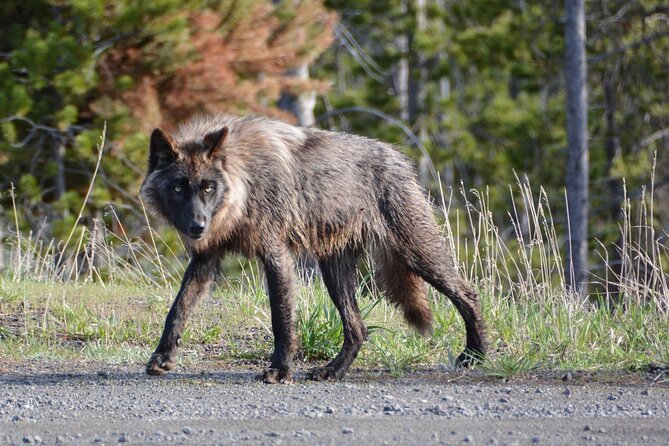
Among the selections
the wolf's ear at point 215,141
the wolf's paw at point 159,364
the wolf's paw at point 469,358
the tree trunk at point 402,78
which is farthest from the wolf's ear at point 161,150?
the tree trunk at point 402,78

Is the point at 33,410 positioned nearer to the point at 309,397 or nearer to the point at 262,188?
the point at 309,397

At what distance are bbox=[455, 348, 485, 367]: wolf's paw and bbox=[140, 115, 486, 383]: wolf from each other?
0.04 ft

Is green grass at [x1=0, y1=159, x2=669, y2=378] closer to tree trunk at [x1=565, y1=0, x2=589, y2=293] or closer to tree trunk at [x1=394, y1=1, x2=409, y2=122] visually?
tree trunk at [x1=565, y1=0, x2=589, y2=293]

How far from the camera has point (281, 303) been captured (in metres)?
6.83

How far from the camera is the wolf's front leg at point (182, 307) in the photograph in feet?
22.2

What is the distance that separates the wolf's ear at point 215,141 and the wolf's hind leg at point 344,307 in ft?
3.77

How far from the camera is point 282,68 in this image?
46.4 ft

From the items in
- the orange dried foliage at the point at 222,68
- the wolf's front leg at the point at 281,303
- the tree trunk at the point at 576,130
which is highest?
the orange dried foliage at the point at 222,68

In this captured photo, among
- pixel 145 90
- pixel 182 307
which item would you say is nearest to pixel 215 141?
pixel 182 307

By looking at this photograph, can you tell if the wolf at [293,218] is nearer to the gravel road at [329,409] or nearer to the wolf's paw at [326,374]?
the wolf's paw at [326,374]

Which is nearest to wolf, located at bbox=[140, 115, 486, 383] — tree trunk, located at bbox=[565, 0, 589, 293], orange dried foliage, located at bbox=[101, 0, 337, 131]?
orange dried foliage, located at bbox=[101, 0, 337, 131]

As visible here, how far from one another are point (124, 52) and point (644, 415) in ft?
31.8

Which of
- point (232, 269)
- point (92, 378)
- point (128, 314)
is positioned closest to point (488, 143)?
point (232, 269)

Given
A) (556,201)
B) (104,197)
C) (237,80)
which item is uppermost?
(237,80)
